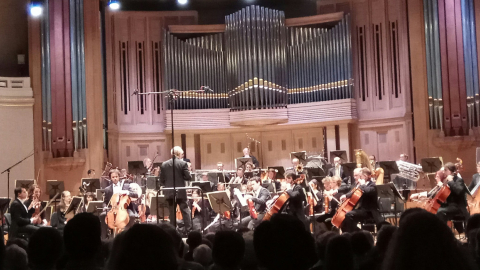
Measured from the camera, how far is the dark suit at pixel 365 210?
25.8 feet

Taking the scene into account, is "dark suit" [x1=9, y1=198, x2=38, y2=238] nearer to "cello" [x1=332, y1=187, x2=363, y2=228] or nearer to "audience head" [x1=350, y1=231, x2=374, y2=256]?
"cello" [x1=332, y1=187, x2=363, y2=228]

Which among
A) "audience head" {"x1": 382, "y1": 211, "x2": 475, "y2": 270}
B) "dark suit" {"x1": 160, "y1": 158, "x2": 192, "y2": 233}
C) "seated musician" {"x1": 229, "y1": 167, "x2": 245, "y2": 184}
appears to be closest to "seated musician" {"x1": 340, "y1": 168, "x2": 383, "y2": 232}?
"dark suit" {"x1": 160, "y1": 158, "x2": 192, "y2": 233}

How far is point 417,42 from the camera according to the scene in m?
11.6

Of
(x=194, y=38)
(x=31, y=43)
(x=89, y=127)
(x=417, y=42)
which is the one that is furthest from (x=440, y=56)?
(x=31, y=43)

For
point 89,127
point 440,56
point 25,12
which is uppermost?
point 25,12

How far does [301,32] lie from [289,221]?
11594 mm

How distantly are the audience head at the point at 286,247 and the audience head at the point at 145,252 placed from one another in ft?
1.37

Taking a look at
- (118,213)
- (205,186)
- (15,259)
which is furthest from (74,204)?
(15,259)

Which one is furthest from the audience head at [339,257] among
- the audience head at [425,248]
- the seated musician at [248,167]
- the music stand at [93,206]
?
the seated musician at [248,167]

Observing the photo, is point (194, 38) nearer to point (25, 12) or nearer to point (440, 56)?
point (25, 12)

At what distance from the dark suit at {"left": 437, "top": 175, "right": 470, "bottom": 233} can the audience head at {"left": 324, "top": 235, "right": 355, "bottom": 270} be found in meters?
5.17

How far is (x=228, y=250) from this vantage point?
3.20m

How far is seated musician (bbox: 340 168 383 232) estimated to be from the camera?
7.85 m

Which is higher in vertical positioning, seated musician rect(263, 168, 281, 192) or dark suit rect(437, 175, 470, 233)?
seated musician rect(263, 168, 281, 192)
